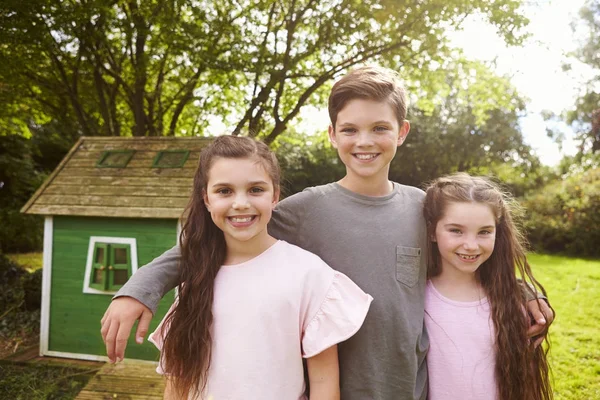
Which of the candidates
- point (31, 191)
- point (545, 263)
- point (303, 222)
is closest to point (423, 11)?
point (303, 222)

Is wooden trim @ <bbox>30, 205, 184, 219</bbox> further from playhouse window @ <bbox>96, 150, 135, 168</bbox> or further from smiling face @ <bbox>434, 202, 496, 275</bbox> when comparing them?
smiling face @ <bbox>434, 202, 496, 275</bbox>

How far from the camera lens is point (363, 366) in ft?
5.71

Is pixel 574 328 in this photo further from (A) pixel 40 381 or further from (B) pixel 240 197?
(A) pixel 40 381

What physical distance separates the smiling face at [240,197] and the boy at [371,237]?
0.24m

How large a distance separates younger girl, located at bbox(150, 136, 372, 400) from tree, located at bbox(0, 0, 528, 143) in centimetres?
547

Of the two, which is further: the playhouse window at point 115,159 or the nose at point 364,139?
the playhouse window at point 115,159

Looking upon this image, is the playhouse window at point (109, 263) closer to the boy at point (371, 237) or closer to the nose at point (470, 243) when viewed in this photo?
the boy at point (371, 237)

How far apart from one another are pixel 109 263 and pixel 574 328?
264 inches

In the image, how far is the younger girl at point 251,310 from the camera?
161cm

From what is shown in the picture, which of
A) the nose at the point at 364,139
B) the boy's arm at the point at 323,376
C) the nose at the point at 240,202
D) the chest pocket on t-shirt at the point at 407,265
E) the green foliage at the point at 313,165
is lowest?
the boy's arm at the point at 323,376

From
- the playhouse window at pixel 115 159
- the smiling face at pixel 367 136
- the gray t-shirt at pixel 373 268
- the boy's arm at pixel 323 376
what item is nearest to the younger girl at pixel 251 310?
the boy's arm at pixel 323 376

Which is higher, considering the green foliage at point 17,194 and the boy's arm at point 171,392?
the green foliage at point 17,194

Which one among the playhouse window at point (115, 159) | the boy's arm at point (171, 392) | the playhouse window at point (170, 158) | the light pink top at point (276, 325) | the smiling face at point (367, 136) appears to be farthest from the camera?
the playhouse window at point (115, 159)

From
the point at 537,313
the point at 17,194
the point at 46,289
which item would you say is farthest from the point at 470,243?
the point at 17,194
